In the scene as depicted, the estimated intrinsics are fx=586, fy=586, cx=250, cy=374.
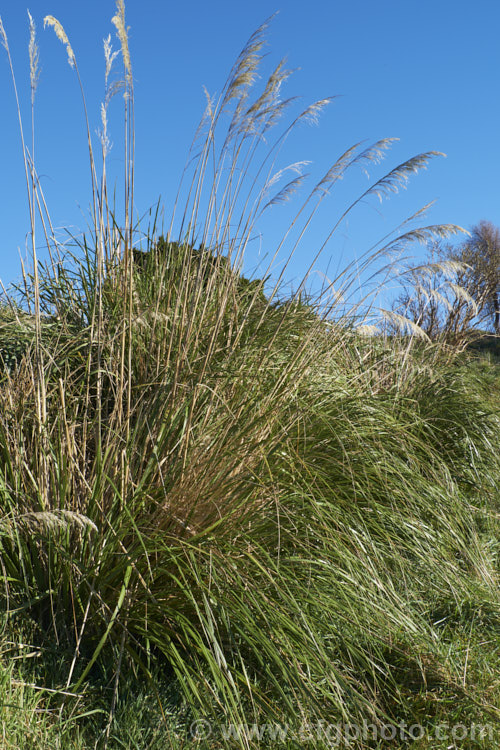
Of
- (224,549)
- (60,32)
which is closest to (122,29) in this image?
(60,32)

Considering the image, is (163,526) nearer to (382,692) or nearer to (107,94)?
(382,692)

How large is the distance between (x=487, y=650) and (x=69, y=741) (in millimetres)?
1598

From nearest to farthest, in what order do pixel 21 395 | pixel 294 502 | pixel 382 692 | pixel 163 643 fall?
1. pixel 163 643
2. pixel 382 692
3. pixel 294 502
4. pixel 21 395

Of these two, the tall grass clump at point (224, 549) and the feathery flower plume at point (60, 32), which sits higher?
the feathery flower plume at point (60, 32)

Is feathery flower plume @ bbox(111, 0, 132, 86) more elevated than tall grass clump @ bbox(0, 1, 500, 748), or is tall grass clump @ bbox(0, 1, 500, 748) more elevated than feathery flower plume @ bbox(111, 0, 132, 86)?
feathery flower plume @ bbox(111, 0, 132, 86)

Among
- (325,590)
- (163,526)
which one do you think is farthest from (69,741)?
(325,590)

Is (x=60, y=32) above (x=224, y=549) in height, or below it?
above

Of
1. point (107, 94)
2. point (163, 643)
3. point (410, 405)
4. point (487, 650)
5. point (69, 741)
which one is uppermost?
point (107, 94)

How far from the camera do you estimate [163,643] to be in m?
1.81

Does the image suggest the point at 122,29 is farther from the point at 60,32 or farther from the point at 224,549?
the point at 224,549

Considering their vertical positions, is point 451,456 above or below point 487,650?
above

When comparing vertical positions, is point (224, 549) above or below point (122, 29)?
below

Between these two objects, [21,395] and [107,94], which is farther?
[21,395]

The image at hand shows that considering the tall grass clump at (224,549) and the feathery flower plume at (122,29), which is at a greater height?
the feathery flower plume at (122,29)
